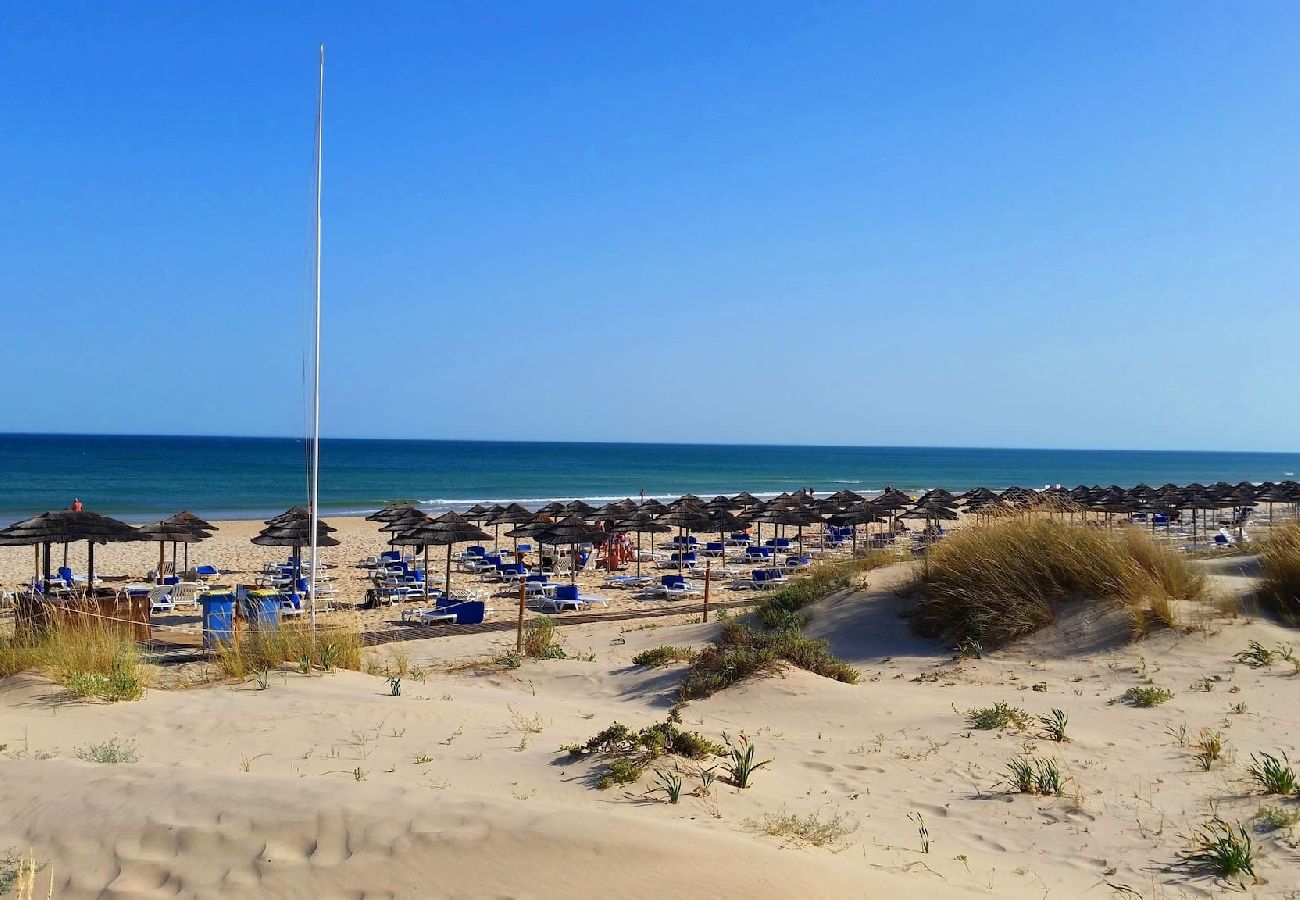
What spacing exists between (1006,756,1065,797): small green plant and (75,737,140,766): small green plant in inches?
215

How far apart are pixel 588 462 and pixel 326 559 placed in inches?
3171

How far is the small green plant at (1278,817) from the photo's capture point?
4.85m

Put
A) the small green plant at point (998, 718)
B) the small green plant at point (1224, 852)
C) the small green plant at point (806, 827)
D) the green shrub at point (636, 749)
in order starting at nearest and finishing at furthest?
1. the small green plant at point (1224, 852)
2. the small green plant at point (806, 827)
3. the green shrub at point (636, 749)
4. the small green plant at point (998, 718)

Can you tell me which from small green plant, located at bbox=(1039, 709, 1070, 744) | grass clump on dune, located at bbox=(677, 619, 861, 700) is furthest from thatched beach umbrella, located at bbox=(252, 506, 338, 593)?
small green plant, located at bbox=(1039, 709, 1070, 744)

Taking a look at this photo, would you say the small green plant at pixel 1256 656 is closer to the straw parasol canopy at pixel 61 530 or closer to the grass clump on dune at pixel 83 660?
the grass clump on dune at pixel 83 660

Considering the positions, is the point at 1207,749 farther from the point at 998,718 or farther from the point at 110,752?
the point at 110,752

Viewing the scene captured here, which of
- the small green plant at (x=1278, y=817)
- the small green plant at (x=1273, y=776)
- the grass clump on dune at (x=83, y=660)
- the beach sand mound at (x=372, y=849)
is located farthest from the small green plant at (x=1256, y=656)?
the grass clump on dune at (x=83, y=660)

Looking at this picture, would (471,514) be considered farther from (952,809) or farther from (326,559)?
(952,809)

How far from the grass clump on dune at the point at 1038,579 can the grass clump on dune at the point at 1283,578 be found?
63cm

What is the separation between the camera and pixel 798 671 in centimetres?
873

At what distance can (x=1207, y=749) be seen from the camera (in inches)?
243

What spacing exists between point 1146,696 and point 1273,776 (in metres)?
2.24

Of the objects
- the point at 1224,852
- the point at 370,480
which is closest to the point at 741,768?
the point at 1224,852

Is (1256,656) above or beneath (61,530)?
beneath
